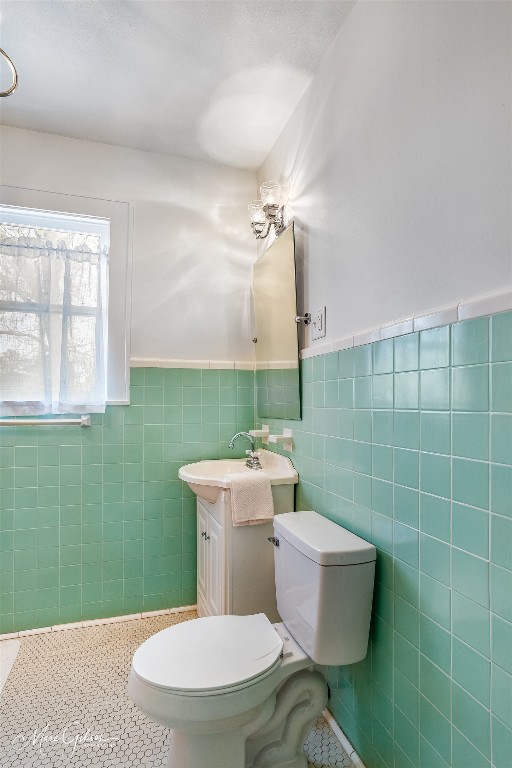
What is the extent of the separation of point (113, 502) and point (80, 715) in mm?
904

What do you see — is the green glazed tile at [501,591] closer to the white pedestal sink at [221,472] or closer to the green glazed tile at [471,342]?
the green glazed tile at [471,342]

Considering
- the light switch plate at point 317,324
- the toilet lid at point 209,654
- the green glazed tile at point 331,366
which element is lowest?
the toilet lid at point 209,654

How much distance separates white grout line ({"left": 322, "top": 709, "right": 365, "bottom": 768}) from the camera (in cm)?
136

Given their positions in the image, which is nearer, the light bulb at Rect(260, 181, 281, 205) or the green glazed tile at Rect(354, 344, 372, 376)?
the green glazed tile at Rect(354, 344, 372, 376)

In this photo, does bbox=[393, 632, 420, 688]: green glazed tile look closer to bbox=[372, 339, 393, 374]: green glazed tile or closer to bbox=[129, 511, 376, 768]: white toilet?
bbox=[129, 511, 376, 768]: white toilet

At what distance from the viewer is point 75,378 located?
2156 mm

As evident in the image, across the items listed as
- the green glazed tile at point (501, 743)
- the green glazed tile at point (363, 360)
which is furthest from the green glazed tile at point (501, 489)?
the green glazed tile at point (363, 360)

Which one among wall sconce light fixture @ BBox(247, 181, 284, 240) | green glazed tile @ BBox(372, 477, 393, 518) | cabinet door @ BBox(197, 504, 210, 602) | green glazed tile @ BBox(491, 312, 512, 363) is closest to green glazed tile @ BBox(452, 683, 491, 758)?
green glazed tile @ BBox(372, 477, 393, 518)

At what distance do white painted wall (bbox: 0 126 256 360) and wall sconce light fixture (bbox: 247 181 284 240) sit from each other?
0.34m

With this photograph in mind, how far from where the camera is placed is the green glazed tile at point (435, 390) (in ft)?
3.35

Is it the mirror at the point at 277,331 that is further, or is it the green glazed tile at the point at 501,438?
the mirror at the point at 277,331

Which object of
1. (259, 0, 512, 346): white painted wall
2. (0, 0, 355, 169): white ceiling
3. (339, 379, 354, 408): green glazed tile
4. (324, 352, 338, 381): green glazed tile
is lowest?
(339, 379, 354, 408): green glazed tile

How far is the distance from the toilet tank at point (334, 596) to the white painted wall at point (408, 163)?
694mm

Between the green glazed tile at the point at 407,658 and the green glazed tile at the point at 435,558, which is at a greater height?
the green glazed tile at the point at 435,558
